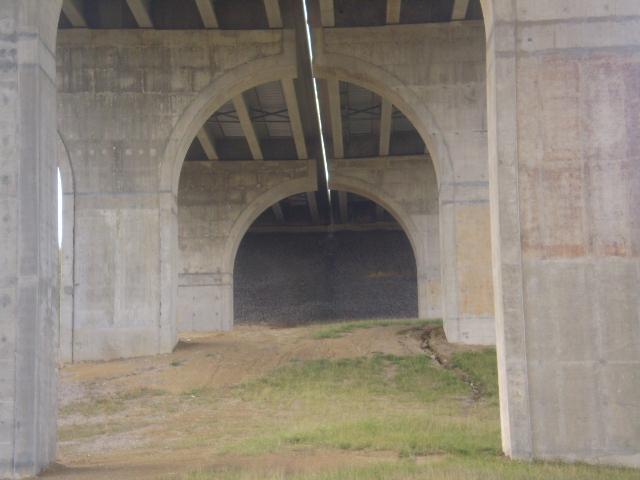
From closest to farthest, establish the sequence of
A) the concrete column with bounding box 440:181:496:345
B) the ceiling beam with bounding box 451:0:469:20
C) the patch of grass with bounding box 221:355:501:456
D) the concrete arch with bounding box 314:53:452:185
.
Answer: the patch of grass with bounding box 221:355:501:456 < the concrete column with bounding box 440:181:496:345 < the ceiling beam with bounding box 451:0:469:20 < the concrete arch with bounding box 314:53:452:185

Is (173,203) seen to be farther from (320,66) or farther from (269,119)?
(269,119)

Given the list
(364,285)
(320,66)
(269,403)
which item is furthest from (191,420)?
(364,285)

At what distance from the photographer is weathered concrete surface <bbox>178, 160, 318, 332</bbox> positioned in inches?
1195

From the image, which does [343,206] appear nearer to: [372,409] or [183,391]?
[183,391]

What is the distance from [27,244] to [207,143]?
71.6ft

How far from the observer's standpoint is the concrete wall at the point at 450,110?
1966 cm

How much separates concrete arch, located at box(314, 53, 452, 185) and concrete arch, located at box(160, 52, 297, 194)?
1.04 metres

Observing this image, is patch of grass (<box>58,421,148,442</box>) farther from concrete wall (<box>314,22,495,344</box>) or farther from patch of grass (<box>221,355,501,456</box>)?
concrete wall (<box>314,22,495,344</box>)

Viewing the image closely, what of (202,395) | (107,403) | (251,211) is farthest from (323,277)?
(107,403)

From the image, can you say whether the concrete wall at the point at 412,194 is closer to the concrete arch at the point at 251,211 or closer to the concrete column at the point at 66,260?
the concrete arch at the point at 251,211

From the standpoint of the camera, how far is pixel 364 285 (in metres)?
45.0

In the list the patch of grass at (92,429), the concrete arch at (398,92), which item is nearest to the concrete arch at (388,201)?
the concrete arch at (398,92)

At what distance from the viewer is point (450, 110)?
2027 cm

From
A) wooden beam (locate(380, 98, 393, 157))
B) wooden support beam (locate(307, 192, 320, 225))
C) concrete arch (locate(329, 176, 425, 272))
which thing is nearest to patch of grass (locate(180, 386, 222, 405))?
wooden beam (locate(380, 98, 393, 157))
